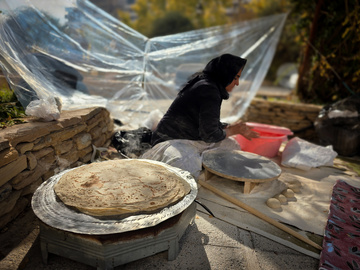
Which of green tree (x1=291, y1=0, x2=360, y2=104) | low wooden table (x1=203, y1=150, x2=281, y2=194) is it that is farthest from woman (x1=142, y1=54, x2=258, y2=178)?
green tree (x1=291, y1=0, x2=360, y2=104)

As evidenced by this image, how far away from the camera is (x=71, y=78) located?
293 cm

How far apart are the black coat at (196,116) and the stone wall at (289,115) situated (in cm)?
257

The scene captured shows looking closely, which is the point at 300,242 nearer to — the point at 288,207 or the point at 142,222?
the point at 288,207

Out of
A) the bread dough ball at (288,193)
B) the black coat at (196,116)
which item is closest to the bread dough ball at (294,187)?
the bread dough ball at (288,193)

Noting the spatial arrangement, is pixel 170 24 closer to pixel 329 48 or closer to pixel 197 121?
pixel 329 48

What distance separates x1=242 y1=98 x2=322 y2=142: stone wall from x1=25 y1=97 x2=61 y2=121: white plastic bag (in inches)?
142

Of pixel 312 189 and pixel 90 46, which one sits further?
pixel 90 46

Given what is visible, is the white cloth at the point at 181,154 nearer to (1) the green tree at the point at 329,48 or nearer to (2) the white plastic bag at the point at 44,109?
(2) the white plastic bag at the point at 44,109

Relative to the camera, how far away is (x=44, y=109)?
2234mm

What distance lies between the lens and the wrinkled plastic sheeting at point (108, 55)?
2.36 metres

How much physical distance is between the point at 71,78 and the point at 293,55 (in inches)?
588

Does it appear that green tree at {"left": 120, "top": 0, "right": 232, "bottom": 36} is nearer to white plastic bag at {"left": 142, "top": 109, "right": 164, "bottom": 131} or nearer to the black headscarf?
white plastic bag at {"left": 142, "top": 109, "right": 164, "bottom": 131}

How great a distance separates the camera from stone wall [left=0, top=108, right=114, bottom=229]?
1.79m

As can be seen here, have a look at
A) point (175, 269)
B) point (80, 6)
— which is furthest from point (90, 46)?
point (175, 269)
